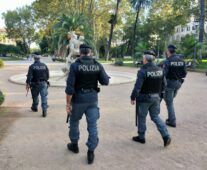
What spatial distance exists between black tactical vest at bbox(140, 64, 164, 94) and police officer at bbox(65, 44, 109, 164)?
2.75 ft

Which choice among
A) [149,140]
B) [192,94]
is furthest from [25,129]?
[192,94]

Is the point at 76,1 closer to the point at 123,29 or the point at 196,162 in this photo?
the point at 123,29

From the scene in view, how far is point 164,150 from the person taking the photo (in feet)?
16.5

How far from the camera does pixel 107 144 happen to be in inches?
210

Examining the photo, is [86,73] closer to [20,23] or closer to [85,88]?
[85,88]

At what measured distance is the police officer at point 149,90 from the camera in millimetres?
5009

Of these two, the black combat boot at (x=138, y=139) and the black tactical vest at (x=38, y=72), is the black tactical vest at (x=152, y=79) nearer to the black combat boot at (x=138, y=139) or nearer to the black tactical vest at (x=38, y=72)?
the black combat boot at (x=138, y=139)

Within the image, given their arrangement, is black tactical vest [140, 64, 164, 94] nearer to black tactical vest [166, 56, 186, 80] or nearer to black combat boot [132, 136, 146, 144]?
black combat boot [132, 136, 146, 144]

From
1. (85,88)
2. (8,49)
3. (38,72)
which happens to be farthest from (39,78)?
(8,49)

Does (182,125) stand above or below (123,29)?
below

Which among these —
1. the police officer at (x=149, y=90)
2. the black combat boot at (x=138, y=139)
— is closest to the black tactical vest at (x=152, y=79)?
the police officer at (x=149, y=90)

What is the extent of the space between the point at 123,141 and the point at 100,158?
970 mm

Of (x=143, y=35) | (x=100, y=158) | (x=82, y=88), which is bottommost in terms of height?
(x=100, y=158)

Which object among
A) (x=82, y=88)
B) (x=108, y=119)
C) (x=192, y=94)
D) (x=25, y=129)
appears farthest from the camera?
(x=192, y=94)
